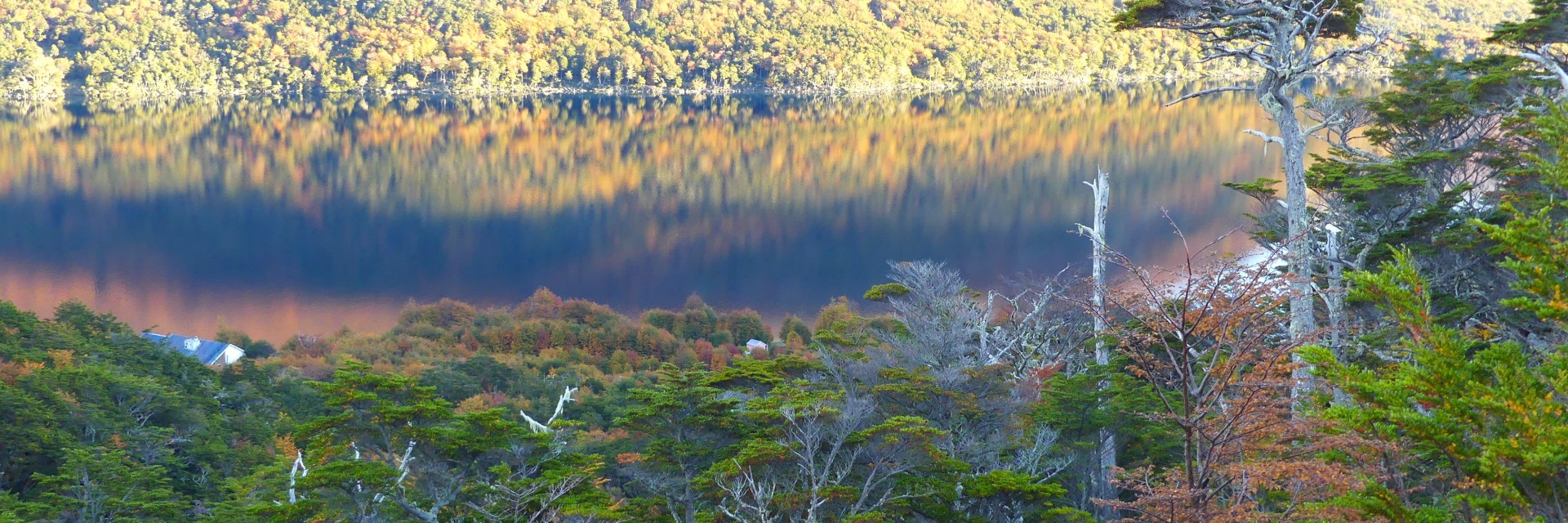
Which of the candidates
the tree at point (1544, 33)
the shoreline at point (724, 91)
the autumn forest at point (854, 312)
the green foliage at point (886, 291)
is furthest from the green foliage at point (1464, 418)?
the shoreline at point (724, 91)

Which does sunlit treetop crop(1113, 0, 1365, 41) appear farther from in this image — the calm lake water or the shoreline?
the shoreline

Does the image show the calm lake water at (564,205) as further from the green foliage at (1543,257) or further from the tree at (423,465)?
the green foliage at (1543,257)

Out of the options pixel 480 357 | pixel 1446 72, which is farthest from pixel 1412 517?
pixel 480 357

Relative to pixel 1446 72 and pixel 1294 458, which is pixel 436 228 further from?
pixel 1294 458

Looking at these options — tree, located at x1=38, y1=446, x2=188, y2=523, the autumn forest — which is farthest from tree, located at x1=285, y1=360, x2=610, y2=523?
tree, located at x1=38, y1=446, x2=188, y2=523

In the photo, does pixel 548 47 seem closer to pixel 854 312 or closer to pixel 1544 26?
pixel 854 312

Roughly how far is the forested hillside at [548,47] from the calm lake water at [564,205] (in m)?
23.1

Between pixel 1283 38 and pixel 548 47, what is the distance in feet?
323

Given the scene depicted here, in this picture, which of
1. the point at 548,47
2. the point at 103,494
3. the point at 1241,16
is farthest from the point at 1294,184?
the point at 548,47

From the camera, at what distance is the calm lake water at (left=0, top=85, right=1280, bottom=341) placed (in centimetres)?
3089

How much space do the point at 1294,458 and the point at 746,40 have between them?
9746 centimetres

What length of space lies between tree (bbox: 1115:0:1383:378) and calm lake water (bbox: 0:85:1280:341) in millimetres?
16278

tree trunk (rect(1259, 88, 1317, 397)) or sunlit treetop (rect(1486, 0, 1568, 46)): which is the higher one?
sunlit treetop (rect(1486, 0, 1568, 46))

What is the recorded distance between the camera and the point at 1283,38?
8.73 metres
